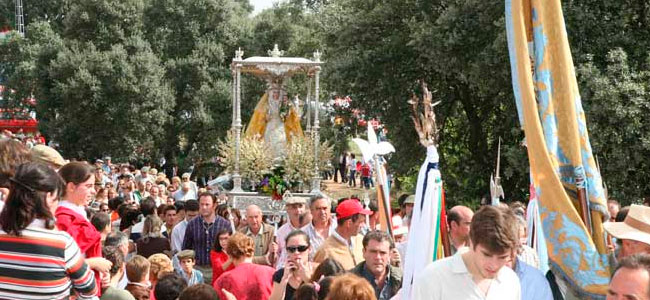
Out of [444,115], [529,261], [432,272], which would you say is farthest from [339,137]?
[432,272]

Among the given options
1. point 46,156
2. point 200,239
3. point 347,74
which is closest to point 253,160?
point 347,74

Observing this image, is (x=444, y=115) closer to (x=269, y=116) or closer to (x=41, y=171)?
(x=269, y=116)

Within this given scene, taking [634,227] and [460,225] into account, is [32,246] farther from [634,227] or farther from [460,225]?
[634,227]

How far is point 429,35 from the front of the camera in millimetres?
19250

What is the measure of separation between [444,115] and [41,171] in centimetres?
1852

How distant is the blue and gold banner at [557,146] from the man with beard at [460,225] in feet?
3.85

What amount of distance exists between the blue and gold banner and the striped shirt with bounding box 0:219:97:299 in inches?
107

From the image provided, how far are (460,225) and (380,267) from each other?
646 mm

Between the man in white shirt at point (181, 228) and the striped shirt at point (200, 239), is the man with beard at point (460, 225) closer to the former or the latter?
the striped shirt at point (200, 239)

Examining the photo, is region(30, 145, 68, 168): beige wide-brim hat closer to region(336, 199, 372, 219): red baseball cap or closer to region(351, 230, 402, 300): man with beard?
region(351, 230, 402, 300): man with beard

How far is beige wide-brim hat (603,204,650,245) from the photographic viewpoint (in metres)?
5.69

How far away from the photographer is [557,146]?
5.77 m

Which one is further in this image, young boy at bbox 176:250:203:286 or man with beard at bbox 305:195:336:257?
man with beard at bbox 305:195:336:257

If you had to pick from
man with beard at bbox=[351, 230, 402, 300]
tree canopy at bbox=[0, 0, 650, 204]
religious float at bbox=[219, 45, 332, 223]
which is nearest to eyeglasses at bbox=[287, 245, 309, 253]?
man with beard at bbox=[351, 230, 402, 300]
